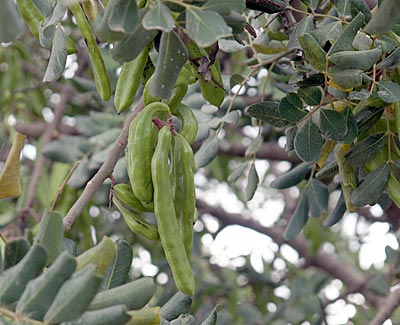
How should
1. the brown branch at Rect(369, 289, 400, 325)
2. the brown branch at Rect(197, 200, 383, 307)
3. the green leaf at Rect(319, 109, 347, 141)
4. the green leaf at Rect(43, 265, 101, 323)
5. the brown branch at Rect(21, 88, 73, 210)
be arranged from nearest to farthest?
1. the green leaf at Rect(43, 265, 101, 323)
2. the green leaf at Rect(319, 109, 347, 141)
3. the brown branch at Rect(369, 289, 400, 325)
4. the brown branch at Rect(21, 88, 73, 210)
5. the brown branch at Rect(197, 200, 383, 307)

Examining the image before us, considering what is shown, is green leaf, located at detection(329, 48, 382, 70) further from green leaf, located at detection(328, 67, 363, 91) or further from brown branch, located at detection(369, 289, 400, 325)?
brown branch, located at detection(369, 289, 400, 325)

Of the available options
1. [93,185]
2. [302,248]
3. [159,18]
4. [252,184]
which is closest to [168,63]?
[159,18]

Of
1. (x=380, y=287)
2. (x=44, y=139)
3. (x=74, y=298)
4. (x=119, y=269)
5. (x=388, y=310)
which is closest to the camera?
(x=74, y=298)

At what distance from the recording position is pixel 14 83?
2363 mm

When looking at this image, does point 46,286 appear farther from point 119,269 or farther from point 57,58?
point 57,58

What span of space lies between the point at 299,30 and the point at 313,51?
0.10m

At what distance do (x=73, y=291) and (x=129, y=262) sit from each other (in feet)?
0.88

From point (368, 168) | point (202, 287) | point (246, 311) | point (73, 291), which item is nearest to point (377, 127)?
point (368, 168)

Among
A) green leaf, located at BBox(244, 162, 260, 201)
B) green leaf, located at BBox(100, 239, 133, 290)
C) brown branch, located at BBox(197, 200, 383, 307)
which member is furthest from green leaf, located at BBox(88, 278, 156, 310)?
brown branch, located at BBox(197, 200, 383, 307)

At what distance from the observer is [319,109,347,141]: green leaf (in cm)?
96

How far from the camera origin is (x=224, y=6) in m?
0.74

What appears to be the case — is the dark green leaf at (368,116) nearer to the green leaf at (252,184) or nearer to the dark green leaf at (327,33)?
the dark green leaf at (327,33)

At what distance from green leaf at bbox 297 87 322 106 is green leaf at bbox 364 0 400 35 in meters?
0.18

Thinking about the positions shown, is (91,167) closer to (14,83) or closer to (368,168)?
(14,83)
